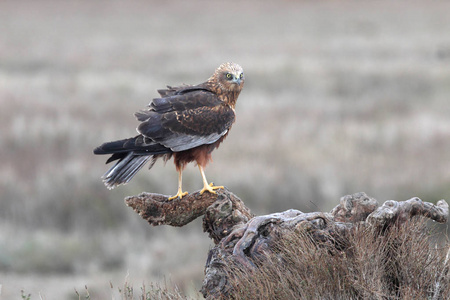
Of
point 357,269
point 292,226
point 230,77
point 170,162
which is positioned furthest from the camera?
point 170,162

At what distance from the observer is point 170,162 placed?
46.1 ft

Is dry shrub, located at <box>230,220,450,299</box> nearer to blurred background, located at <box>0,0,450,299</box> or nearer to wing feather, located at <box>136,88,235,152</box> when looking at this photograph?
blurred background, located at <box>0,0,450,299</box>

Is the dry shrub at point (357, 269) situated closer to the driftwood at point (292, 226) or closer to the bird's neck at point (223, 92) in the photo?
the driftwood at point (292, 226)

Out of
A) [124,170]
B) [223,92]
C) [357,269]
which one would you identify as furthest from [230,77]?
[357,269]

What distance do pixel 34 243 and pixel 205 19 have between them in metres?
47.3

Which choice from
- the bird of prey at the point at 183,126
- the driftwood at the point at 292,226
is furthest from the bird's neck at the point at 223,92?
the driftwood at the point at 292,226

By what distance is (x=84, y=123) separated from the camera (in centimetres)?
1623

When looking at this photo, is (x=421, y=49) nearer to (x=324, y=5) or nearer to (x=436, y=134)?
(x=436, y=134)

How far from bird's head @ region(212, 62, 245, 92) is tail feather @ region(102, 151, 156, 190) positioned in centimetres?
97

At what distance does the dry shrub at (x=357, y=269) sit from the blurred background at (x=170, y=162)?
413 millimetres

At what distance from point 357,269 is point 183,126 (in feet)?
6.30

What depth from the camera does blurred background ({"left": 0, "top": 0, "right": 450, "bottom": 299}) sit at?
12188mm

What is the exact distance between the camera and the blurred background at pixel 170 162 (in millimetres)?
12188

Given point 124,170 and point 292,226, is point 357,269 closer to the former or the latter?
point 292,226
